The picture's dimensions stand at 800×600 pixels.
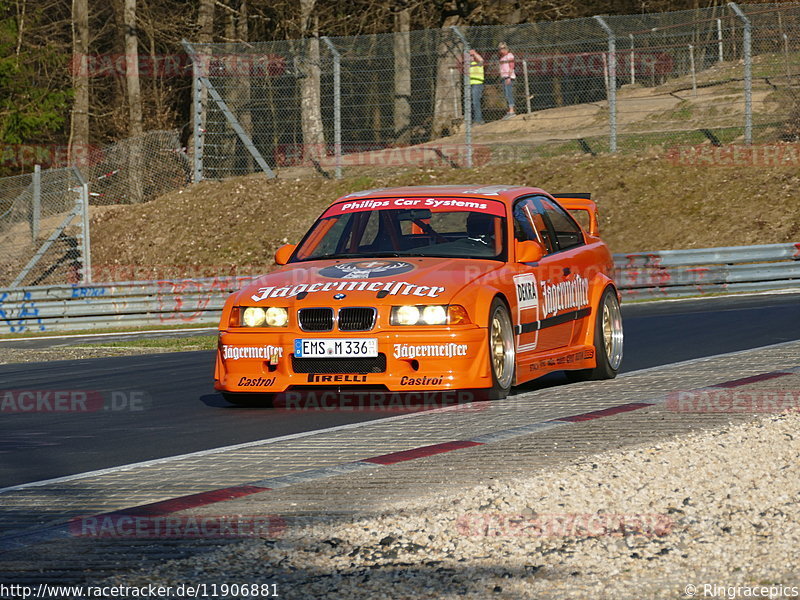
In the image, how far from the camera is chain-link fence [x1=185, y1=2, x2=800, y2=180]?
2784 centimetres

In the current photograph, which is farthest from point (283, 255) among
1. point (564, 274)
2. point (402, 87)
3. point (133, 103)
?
point (133, 103)

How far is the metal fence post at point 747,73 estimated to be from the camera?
2683cm

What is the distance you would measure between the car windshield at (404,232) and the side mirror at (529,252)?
0.19 m

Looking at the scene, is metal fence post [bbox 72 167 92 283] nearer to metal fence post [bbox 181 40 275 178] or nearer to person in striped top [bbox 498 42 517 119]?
metal fence post [bbox 181 40 275 178]

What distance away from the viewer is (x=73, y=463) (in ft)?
25.7

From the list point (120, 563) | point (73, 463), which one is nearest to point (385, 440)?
point (73, 463)

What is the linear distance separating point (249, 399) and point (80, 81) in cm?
3895

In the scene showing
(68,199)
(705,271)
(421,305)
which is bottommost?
(705,271)

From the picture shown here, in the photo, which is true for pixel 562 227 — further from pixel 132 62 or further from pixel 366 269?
pixel 132 62

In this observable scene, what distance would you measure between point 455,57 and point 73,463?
22095 millimetres

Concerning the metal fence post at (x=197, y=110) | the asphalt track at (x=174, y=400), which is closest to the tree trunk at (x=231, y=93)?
the metal fence post at (x=197, y=110)

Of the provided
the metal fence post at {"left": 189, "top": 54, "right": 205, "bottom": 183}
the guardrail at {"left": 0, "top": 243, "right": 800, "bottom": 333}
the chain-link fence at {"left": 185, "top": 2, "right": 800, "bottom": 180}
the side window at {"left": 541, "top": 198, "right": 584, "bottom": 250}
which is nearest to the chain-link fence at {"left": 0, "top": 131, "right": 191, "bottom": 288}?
the metal fence post at {"left": 189, "top": 54, "right": 205, "bottom": 183}

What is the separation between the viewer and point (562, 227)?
11859mm

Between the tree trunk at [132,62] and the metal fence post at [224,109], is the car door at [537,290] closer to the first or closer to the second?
the metal fence post at [224,109]
